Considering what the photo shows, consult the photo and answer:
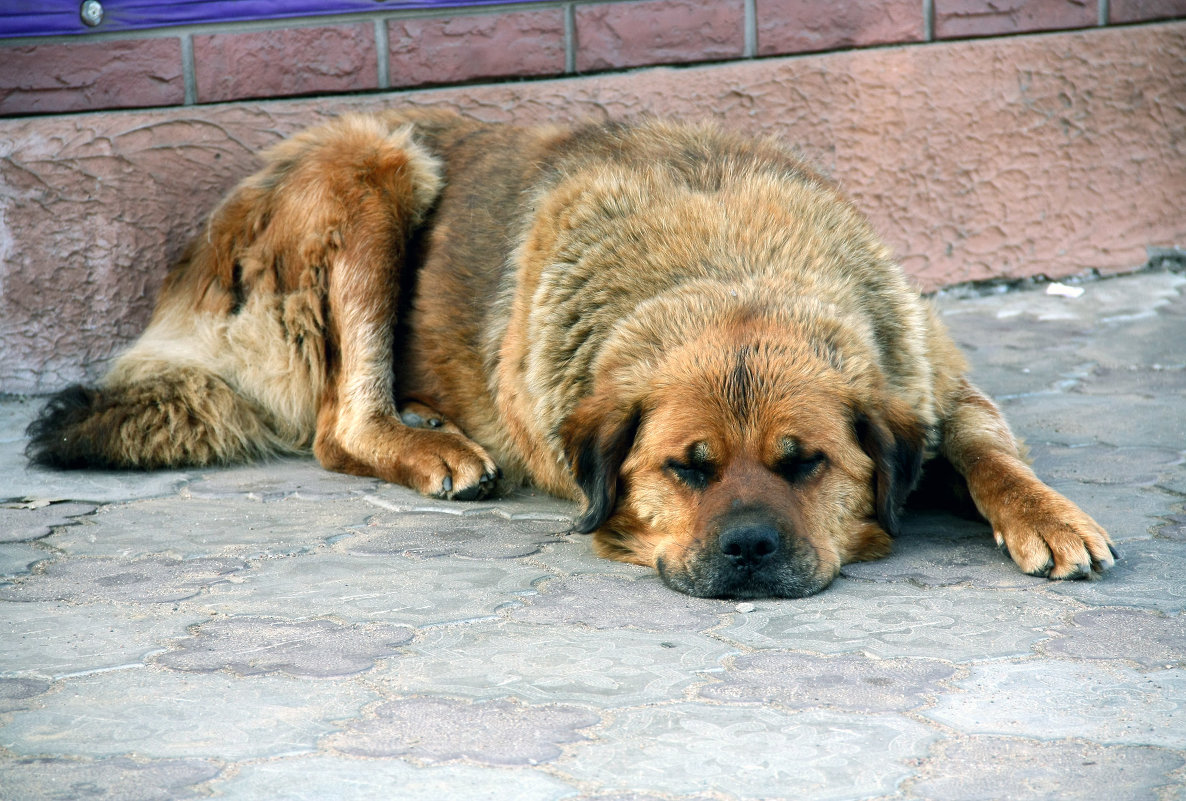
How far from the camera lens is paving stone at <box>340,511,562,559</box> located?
11.8ft

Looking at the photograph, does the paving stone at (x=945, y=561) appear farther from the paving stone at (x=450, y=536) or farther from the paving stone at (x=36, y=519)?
the paving stone at (x=36, y=519)

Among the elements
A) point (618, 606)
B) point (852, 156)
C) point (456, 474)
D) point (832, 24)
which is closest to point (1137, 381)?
point (852, 156)

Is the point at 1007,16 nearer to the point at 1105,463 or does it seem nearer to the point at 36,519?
the point at 1105,463

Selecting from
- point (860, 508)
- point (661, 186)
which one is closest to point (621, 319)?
point (661, 186)

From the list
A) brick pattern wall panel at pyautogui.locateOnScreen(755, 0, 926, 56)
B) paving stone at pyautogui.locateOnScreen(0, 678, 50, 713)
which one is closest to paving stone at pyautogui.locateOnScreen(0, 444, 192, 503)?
paving stone at pyautogui.locateOnScreen(0, 678, 50, 713)

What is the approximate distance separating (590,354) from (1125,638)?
1671mm

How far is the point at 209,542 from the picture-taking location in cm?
365

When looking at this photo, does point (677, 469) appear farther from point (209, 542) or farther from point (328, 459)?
point (328, 459)

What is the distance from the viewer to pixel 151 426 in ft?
14.6

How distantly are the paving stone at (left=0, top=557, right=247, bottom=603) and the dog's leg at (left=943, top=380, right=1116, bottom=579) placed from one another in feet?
6.92

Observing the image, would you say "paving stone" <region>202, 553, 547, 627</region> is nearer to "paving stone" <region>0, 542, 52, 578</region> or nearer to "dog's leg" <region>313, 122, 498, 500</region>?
"paving stone" <region>0, 542, 52, 578</region>

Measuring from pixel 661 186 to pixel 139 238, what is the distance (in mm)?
2562

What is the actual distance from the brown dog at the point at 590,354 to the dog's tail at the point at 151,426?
0.01 m

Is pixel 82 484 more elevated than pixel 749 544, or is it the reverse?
→ pixel 749 544
